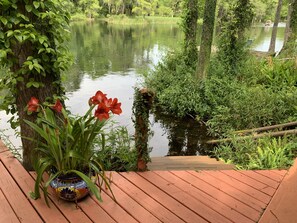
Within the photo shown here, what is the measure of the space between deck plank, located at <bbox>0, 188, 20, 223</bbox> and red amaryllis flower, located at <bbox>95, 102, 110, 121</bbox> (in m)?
0.86

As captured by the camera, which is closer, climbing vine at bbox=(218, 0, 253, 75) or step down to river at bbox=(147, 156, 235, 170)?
step down to river at bbox=(147, 156, 235, 170)

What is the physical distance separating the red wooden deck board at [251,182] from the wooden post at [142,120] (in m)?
0.84

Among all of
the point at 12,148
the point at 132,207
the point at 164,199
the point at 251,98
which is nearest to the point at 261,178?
the point at 164,199

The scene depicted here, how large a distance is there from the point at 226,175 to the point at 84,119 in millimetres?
1454

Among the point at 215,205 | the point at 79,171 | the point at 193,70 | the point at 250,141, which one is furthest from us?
the point at 193,70

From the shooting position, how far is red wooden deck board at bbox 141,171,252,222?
189cm

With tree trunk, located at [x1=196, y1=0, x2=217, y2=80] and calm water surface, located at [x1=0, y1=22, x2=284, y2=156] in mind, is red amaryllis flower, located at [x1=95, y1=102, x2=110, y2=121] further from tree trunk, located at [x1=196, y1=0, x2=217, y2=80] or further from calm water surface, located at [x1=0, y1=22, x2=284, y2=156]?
tree trunk, located at [x1=196, y1=0, x2=217, y2=80]

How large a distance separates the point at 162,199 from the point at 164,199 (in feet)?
0.05

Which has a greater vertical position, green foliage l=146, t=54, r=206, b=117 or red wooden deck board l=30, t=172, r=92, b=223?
red wooden deck board l=30, t=172, r=92, b=223

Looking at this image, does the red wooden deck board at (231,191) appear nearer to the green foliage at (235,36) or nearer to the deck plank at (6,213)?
the deck plank at (6,213)

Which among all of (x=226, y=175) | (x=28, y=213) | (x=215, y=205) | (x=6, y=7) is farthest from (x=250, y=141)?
(x=6, y=7)

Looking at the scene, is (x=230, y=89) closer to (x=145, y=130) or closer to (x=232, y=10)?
(x=232, y=10)

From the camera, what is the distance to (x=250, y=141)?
12.0ft

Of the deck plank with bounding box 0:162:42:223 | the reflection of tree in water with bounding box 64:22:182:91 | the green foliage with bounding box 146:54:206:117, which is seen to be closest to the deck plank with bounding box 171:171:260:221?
the deck plank with bounding box 0:162:42:223
